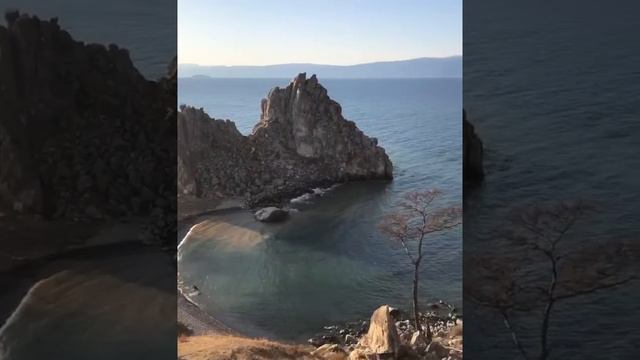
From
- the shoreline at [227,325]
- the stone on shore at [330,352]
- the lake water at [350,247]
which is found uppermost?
the lake water at [350,247]

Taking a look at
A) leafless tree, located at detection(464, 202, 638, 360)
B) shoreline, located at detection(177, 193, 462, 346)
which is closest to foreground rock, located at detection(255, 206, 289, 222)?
shoreline, located at detection(177, 193, 462, 346)

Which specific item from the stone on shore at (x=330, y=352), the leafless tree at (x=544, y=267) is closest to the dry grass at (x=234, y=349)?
the stone on shore at (x=330, y=352)

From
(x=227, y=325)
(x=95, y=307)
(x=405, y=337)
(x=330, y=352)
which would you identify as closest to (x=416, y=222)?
(x=405, y=337)

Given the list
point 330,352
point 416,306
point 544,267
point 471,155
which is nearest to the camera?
point 544,267

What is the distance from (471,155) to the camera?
4.41m

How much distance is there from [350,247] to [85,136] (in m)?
3.86

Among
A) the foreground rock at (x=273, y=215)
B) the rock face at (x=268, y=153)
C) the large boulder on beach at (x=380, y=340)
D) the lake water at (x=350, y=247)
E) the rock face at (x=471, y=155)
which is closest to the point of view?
the rock face at (x=471, y=155)

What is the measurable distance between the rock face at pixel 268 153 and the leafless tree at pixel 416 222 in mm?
818

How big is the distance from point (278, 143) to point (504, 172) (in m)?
4.19

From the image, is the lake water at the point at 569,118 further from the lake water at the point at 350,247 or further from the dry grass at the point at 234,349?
the lake water at the point at 350,247

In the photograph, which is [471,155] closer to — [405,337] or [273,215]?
[405,337]

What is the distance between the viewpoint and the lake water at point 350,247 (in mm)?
7227

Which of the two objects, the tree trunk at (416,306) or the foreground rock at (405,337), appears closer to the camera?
the foreground rock at (405,337)

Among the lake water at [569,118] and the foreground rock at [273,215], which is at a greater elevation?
Answer: the lake water at [569,118]
